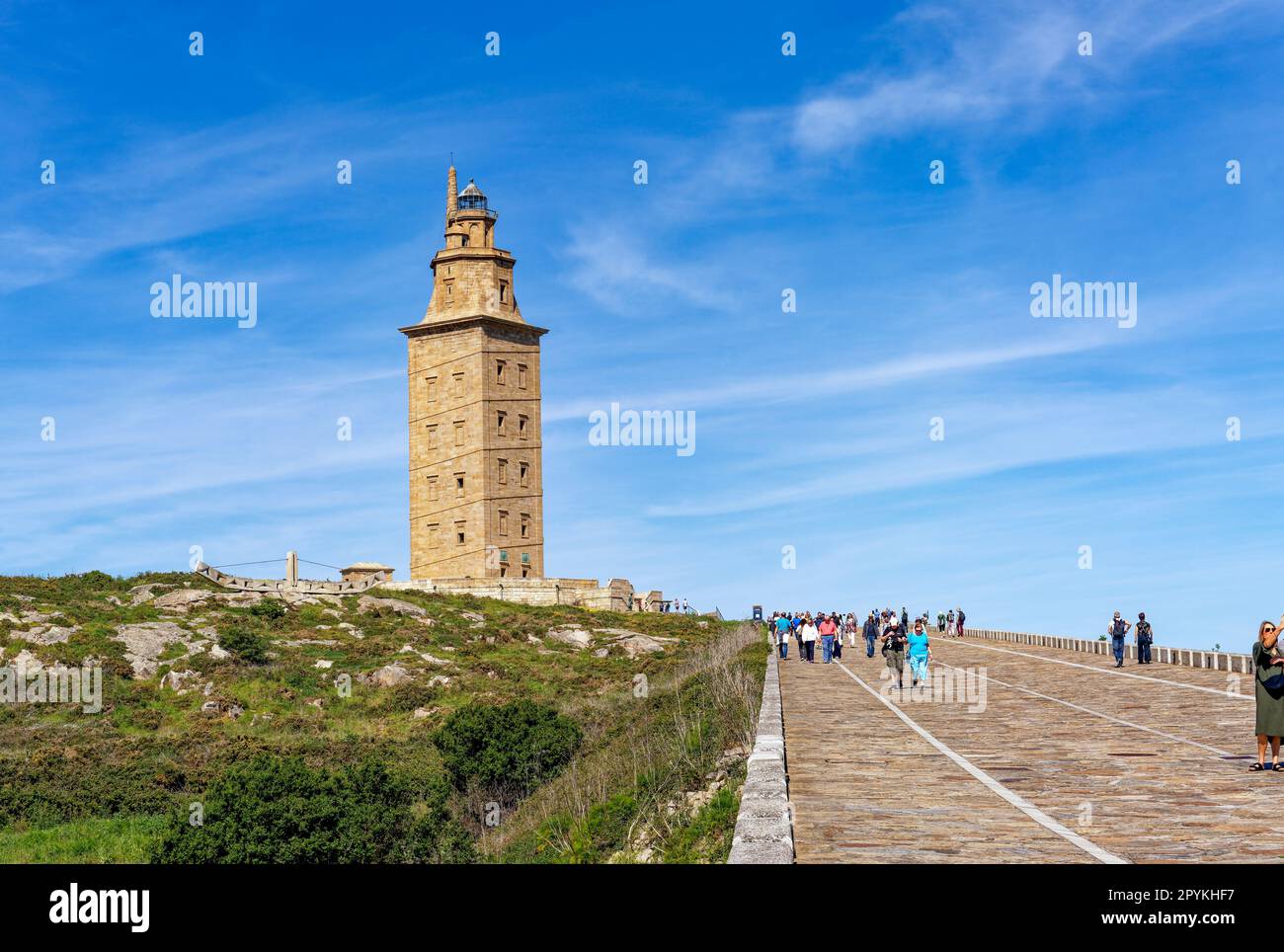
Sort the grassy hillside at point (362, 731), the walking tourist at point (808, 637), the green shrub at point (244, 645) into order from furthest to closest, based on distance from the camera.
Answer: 1. the green shrub at point (244, 645)
2. the walking tourist at point (808, 637)
3. the grassy hillside at point (362, 731)

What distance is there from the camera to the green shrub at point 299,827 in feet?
83.5

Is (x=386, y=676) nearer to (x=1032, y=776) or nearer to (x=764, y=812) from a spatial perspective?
(x=1032, y=776)

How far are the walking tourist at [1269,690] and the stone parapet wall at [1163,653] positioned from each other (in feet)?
29.4

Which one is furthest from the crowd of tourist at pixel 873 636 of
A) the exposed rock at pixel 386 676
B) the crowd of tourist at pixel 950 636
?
the exposed rock at pixel 386 676

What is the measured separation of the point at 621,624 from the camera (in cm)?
6600

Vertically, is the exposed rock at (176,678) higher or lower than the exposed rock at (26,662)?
lower

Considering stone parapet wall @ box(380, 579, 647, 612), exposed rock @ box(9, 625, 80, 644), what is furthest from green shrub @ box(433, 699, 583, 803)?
stone parapet wall @ box(380, 579, 647, 612)

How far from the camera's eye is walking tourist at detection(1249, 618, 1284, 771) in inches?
562

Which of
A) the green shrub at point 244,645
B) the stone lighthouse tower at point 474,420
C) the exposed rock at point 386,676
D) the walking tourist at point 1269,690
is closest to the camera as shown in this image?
the walking tourist at point 1269,690

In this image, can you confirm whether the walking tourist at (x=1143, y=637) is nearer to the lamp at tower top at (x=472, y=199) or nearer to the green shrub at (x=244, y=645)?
the green shrub at (x=244, y=645)

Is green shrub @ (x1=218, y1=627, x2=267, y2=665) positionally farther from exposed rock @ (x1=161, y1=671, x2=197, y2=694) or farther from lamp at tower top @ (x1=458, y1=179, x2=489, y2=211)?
lamp at tower top @ (x1=458, y1=179, x2=489, y2=211)

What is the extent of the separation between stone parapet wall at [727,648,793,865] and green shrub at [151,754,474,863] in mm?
12264
